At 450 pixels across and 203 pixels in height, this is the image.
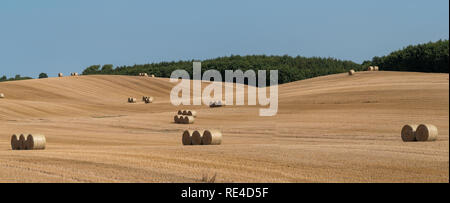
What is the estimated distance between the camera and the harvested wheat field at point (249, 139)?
445 inches

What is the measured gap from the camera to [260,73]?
97562mm

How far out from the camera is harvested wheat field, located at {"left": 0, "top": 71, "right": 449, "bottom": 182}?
37.1 feet

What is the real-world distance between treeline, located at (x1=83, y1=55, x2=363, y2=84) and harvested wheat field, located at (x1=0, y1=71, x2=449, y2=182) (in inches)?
1476

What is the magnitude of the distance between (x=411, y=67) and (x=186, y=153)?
174 feet

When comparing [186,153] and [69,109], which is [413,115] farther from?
[69,109]

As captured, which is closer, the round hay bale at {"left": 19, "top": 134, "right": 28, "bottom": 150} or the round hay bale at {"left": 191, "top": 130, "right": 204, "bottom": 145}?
the round hay bale at {"left": 19, "top": 134, "right": 28, "bottom": 150}

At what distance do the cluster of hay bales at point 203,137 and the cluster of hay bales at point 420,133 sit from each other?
16.7 ft

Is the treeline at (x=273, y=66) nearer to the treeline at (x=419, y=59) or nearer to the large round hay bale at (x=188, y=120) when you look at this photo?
the treeline at (x=419, y=59)

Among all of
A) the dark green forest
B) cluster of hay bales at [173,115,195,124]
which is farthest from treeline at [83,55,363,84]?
cluster of hay bales at [173,115,195,124]

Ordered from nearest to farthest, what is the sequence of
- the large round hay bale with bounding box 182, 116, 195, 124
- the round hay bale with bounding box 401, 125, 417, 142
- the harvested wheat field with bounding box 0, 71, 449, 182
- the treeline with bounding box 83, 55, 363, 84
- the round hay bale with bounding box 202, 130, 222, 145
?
1. the harvested wheat field with bounding box 0, 71, 449, 182
2. the round hay bale with bounding box 401, 125, 417, 142
3. the round hay bale with bounding box 202, 130, 222, 145
4. the large round hay bale with bounding box 182, 116, 195, 124
5. the treeline with bounding box 83, 55, 363, 84

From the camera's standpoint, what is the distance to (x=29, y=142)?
17.5m

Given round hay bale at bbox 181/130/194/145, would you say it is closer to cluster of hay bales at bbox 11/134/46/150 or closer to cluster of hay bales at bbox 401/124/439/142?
cluster of hay bales at bbox 11/134/46/150

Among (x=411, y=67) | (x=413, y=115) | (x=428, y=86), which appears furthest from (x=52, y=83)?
(x=413, y=115)
